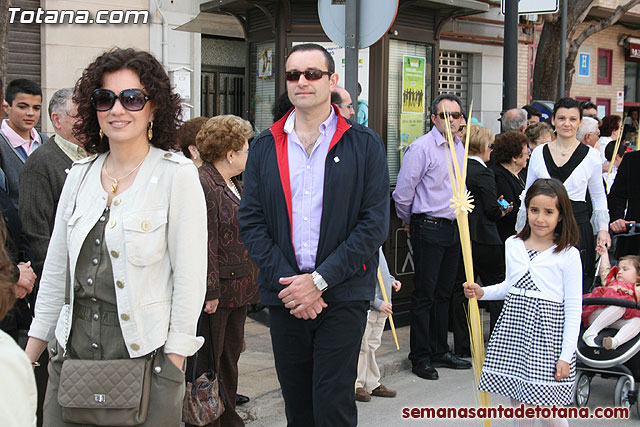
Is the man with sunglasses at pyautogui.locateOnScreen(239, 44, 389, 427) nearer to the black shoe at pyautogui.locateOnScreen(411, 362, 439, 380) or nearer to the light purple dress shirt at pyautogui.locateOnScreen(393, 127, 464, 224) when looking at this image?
the light purple dress shirt at pyautogui.locateOnScreen(393, 127, 464, 224)

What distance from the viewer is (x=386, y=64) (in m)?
7.48

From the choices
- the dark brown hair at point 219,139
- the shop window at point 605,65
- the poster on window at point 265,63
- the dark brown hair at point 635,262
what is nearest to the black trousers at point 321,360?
the dark brown hair at point 219,139


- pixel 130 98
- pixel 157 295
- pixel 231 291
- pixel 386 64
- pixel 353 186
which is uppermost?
pixel 386 64

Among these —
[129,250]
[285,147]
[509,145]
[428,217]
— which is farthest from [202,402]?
[509,145]

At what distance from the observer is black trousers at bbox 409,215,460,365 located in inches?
249

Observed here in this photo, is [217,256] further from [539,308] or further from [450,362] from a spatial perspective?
[450,362]

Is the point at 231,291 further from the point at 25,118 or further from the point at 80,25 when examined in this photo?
the point at 80,25

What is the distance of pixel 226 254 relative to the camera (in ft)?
15.1

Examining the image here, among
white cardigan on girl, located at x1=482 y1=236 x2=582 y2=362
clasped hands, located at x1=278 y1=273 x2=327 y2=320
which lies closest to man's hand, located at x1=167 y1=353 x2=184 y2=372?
clasped hands, located at x1=278 y1=273 x2=327 y2=320

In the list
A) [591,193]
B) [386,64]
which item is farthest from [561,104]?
[386,64]

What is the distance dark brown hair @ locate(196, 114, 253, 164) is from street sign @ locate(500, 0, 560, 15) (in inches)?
220

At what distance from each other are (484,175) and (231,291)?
294 cm

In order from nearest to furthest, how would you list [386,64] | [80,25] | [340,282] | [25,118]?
[340,282] → [25,118] → [386,64] → [80,25]

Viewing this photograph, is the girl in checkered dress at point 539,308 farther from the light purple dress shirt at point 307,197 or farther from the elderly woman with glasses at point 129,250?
the elderly woman with glasses at point 129,250
